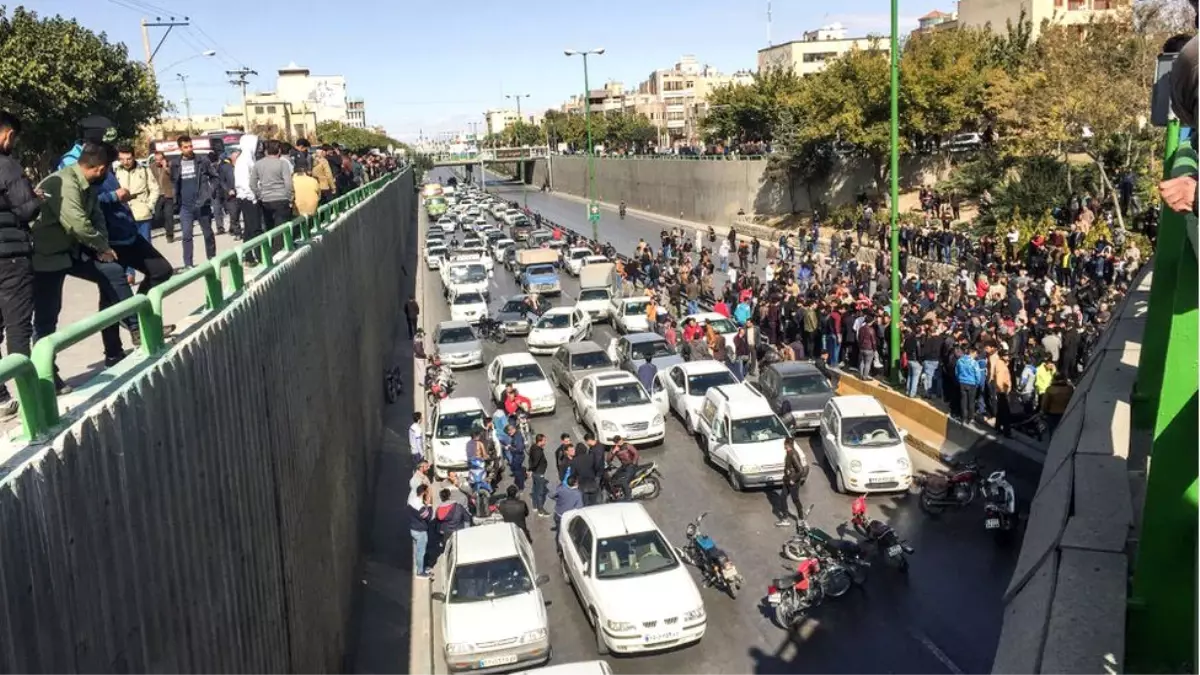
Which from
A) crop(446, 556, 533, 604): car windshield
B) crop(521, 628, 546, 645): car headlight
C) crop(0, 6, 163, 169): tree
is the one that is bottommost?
crop(521, 628, 546, 645): car headlight

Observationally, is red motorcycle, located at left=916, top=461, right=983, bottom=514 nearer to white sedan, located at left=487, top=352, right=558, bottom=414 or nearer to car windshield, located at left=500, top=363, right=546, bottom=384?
white sedan, located at left=487, top=352, right=558, bottom=414

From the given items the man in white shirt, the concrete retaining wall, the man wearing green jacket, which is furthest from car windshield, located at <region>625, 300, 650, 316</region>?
the concrete retaining wall

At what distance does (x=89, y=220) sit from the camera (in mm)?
6051

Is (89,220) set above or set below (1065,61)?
below

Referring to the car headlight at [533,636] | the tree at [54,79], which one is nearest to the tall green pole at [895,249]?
the car headlight at [533,636]

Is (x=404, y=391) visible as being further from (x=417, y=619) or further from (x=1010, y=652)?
(x=1010, y=652)

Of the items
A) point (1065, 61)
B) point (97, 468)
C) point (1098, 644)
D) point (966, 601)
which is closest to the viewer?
point (97, 468)

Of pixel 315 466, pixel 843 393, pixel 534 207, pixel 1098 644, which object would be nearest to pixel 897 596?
pixel 1098 644

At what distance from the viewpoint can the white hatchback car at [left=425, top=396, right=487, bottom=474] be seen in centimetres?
1805

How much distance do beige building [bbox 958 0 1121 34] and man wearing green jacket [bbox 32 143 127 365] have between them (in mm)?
66101

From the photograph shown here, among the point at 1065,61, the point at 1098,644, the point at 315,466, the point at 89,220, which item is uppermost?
the point at 1065,61

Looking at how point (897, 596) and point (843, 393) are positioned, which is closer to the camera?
point (897, 596)

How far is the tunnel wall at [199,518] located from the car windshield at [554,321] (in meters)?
17.3

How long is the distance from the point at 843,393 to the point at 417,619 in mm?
11567
